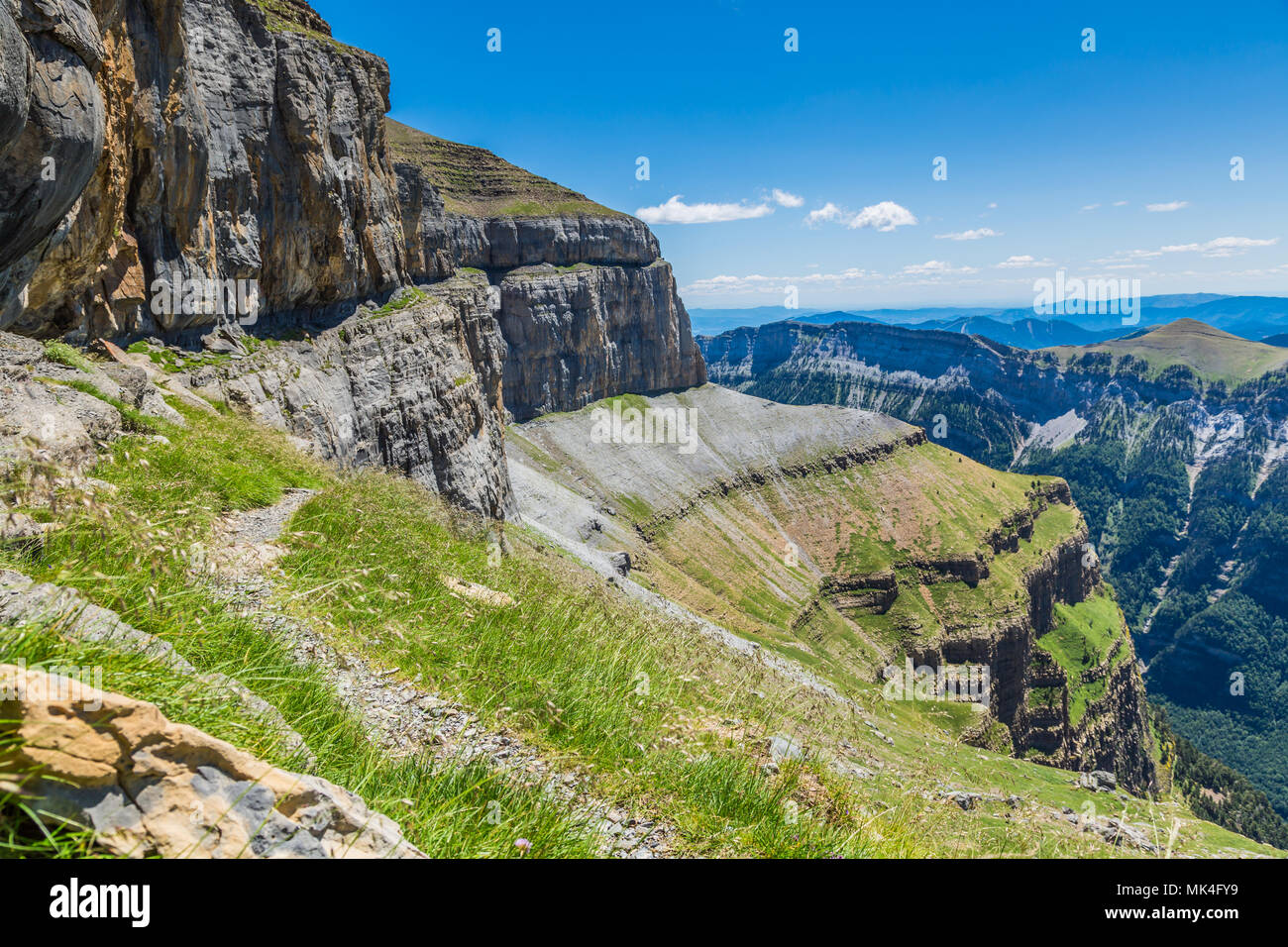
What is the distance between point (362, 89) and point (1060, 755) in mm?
119493

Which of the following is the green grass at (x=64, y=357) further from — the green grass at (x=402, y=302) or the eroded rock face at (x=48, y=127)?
the green grass at (x=402, y=302)

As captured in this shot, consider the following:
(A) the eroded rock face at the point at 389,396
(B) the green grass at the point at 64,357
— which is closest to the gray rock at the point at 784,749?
(B) the green grass at the point at 64,357

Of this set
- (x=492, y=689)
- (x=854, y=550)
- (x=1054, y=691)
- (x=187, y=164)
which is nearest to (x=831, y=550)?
(x=854, y=550)

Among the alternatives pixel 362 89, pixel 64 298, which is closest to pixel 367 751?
pixel 64 298

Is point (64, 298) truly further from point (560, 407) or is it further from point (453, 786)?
point (560, 407)

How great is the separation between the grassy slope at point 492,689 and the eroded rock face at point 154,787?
197 millimetres

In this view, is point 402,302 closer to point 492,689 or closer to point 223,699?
point 492,689

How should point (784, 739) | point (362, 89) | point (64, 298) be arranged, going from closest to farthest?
point (784, 739) < point (64, 298) < point (362, 89)

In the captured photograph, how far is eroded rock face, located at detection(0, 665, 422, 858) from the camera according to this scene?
8.91 ft

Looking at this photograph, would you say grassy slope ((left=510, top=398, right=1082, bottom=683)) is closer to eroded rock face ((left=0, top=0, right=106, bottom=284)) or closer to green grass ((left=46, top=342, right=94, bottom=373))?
green grass ((left=46, top=342, right=94, bottom=373))

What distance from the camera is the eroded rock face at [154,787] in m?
2.71

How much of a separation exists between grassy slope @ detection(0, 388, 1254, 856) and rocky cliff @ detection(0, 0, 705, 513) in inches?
225
